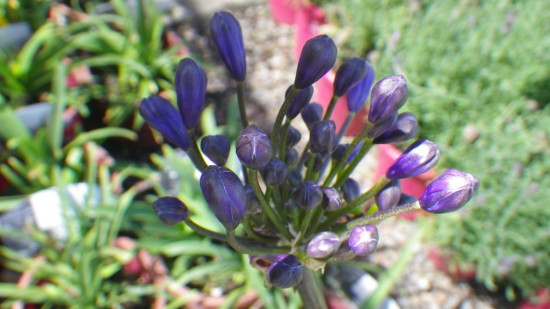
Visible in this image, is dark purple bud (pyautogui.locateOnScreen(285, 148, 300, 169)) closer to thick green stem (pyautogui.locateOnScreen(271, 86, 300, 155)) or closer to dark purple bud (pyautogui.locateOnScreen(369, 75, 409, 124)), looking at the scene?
thick green stem (pyautogui.locateOnScreen(271, 86, 300, 155))

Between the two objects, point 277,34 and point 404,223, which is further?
point 277,34

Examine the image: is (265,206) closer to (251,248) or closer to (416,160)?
(251,248)

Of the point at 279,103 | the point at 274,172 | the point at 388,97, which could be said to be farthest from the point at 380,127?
the point at 279,103

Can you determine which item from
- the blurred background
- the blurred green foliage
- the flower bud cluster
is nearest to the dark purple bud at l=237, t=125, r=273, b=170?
the flower bud cluster

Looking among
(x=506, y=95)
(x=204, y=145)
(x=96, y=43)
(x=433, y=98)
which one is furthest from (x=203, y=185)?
(x=96, y=43)

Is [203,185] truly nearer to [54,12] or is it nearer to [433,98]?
[433,98]
